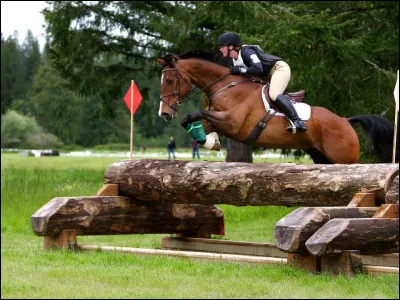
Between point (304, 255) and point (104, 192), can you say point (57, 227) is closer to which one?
point (104, 192)

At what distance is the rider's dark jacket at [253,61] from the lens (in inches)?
337

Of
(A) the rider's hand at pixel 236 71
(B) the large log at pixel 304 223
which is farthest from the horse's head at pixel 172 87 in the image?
(B) the large log at pixel 304 223

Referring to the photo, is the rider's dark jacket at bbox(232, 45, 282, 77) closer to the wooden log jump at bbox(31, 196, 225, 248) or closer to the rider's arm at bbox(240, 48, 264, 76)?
the rider's arm at bbox(240, 48, 264, 76)

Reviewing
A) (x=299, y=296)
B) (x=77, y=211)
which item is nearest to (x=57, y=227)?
(x=77, y=211)

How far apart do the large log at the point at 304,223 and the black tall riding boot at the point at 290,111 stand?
166 centimetres

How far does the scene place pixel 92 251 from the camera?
341 inches

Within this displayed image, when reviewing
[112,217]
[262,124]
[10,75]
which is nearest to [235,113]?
[262,124]

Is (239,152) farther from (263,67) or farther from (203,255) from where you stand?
(203,255)

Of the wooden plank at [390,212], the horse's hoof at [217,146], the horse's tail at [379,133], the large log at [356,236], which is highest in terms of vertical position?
the horse's tail at [379,133]

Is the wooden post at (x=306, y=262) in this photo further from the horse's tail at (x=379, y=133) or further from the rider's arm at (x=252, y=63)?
the horse's tail at (x=379, y=133)

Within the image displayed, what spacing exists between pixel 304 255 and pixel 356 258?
0.44 metres

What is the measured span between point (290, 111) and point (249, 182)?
1133 millimetres

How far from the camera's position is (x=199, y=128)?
8336 mm

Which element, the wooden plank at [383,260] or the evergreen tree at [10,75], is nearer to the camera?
the wooden plank at [383,260]
